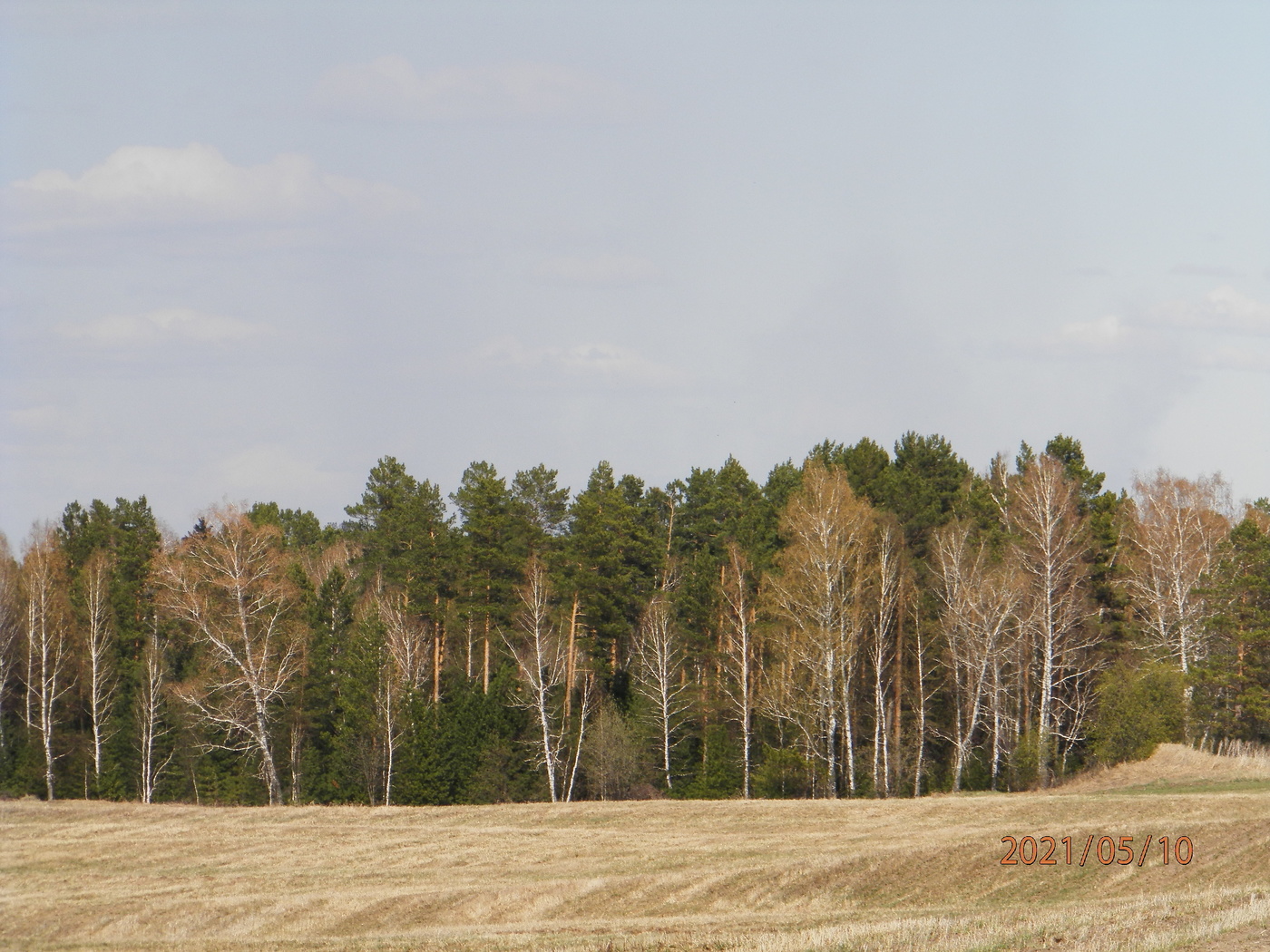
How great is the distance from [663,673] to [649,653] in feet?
10.5

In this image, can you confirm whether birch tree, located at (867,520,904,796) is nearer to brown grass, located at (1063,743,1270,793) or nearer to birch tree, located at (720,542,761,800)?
birch tree, located at (720,542,761,800)

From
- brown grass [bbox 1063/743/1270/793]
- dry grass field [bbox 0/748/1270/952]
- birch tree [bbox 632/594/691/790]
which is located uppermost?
birch tree [bbox 632/594/691/790]

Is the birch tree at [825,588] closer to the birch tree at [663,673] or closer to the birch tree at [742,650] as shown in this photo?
the birch tree at [742,650]

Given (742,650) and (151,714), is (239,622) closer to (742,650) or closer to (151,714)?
(151,714)

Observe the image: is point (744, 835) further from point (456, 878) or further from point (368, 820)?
point (368, 820)

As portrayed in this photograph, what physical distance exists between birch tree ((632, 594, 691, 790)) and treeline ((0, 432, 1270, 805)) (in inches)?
7.8

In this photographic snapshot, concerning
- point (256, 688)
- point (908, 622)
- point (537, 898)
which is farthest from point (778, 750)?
point (537, 898)

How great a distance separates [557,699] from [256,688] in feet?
45.0

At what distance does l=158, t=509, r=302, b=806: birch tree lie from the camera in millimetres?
60375

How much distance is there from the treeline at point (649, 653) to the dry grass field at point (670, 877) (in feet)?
38.9

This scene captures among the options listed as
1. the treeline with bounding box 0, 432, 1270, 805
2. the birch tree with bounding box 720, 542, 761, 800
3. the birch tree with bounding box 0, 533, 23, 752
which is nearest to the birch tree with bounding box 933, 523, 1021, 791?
the treeline with bounding box 0, 432, 1270, 805

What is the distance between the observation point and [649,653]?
213ft

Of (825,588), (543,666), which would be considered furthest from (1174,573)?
(543,666)

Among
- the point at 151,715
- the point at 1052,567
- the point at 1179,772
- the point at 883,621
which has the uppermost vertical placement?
the point at 1052,567
